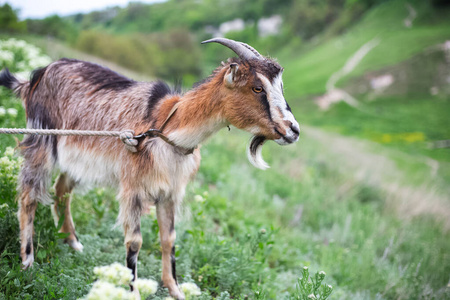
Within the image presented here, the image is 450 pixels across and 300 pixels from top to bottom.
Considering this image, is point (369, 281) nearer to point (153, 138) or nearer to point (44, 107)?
point (153, 138)

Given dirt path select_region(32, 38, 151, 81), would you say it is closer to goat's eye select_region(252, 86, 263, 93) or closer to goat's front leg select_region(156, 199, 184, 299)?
goat's front leg select_region(156, 199, 184, 299)

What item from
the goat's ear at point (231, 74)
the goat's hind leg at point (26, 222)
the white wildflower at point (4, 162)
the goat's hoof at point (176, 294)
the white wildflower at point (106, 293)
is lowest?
the goat's hoof at point (176, 294)

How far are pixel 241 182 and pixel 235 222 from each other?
1.79 metres

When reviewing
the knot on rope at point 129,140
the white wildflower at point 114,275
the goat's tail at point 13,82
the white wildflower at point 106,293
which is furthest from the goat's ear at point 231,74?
the goat's tail at point 13,82

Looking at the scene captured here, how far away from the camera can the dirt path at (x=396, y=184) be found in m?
8.34

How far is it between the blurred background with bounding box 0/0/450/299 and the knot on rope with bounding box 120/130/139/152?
35.2 inches

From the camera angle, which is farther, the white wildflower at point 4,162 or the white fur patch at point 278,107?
the white wildflower at point 4,162

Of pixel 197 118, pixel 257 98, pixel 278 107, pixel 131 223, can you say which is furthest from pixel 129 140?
pixel 278 107

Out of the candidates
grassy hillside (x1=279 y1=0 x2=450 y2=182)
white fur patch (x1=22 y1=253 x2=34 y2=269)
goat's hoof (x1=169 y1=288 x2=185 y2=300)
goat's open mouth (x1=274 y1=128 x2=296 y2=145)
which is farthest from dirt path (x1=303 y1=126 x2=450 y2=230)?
→ white fur patch (x1=22 y1=253 x2=34 y2=269)

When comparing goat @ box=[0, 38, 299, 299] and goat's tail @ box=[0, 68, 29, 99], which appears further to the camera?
goat's tail @ box=[0, 68, 29, 99]

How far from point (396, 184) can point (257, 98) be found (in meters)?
8.01

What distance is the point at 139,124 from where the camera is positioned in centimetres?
331

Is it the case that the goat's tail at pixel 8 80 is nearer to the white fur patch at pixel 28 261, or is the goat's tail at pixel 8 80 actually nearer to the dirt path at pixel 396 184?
the white fur patch at pixel 28 261

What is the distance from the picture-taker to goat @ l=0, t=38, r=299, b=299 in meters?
2.85
